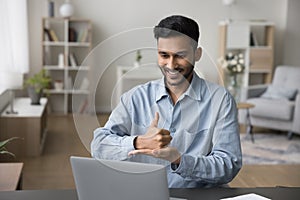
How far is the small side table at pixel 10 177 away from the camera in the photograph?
230 centimetres

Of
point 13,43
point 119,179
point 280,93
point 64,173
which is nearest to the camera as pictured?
point 119,179

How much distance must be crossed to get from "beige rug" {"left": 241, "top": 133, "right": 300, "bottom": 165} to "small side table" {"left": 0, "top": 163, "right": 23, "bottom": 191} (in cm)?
256

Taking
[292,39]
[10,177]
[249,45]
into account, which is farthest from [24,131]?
[292,39]

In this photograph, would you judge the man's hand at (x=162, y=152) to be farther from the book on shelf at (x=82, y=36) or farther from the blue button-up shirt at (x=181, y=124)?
the book on shelf at (x=82, y=36)

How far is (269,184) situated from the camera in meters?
3.90

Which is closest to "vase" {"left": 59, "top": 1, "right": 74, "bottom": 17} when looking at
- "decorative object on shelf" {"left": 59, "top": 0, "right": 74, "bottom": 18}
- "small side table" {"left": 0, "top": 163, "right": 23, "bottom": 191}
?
"decorative object on shelf" {"left": 59, "top": 0, "right": 74, "bottom": 18}

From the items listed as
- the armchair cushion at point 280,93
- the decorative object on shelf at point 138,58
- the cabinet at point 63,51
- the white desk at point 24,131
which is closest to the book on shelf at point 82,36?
the cabinet at point 63,51

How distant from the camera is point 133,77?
4.20ft

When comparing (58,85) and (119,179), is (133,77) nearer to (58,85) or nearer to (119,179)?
(119,179)

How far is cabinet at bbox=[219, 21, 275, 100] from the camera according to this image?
7125 mm

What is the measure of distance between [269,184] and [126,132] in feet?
9.56

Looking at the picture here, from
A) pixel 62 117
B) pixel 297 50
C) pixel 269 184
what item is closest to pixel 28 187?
pixel 269 184

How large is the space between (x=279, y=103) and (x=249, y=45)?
1.70 m

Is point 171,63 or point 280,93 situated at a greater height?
point 171,63
